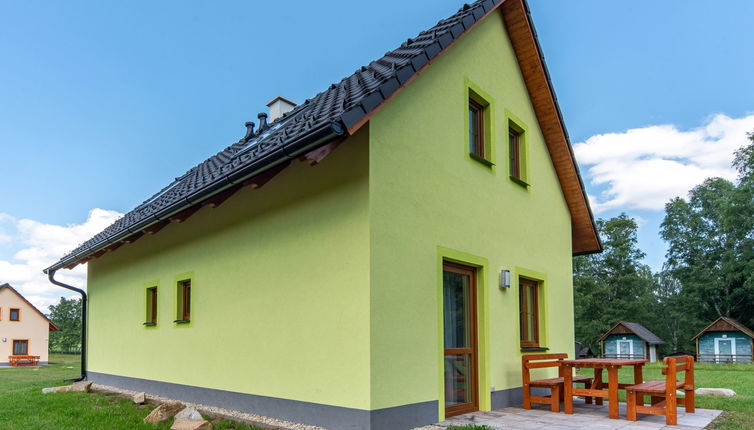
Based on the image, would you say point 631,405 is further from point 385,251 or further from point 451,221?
point 385,251

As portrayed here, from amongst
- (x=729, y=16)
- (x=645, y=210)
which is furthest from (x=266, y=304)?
(x=645, y=210)

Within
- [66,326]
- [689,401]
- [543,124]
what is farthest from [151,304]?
[66,326]

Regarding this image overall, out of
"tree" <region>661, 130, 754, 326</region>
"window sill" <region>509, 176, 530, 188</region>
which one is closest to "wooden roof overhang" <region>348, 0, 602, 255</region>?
"window sill" <region>509, 176, 530, 188</region>

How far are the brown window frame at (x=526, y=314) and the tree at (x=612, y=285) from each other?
37.5m

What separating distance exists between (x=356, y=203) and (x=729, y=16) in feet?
47.4

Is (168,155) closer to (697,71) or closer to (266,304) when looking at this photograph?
(266,304)

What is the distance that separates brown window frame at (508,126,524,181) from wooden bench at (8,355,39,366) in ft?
118

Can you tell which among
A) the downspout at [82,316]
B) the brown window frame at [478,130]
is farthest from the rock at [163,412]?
the downspout at [82,316]

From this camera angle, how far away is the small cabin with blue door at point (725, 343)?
34.3m

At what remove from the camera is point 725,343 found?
35.5m

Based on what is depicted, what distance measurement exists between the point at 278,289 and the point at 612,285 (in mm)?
45797

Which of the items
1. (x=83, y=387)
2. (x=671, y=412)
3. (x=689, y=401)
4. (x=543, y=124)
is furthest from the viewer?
(x=83, y=387)

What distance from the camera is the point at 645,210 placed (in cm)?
5222

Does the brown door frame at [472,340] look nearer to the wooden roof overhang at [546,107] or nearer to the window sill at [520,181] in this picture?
the window sill at [520,181]
